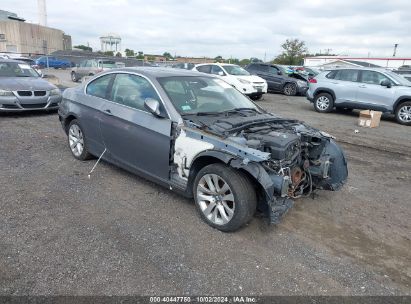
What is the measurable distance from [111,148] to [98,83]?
3.82ft

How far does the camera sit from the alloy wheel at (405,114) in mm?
11031

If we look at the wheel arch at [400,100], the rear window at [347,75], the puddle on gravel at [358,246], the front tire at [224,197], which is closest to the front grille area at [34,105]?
the front tire at [224,197]

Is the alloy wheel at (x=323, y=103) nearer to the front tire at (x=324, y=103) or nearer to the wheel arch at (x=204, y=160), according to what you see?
the front tire at (x=324, y=103)

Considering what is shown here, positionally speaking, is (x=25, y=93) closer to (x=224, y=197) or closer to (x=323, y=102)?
(x=224, y=197)

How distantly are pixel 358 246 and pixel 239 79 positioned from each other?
12372mm

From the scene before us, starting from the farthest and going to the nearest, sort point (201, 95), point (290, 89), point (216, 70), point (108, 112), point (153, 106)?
point (290, 89), point (216, 70), point (108, 112), point (201, 95), point (153, 106)

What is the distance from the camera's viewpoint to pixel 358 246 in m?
3.55

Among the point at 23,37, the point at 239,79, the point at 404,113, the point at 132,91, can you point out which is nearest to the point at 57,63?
the point at 239,79

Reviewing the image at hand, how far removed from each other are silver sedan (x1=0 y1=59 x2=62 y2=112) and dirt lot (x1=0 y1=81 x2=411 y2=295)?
407 centimetres

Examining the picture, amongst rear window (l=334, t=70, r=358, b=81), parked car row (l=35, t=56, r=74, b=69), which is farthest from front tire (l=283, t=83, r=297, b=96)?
parked car row (l=35, t=56, r=74, b=69)

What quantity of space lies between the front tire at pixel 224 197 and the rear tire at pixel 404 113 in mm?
9801

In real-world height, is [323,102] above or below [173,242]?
above

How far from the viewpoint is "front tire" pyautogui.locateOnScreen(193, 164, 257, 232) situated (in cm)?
345

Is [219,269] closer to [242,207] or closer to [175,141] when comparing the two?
[242,207]
